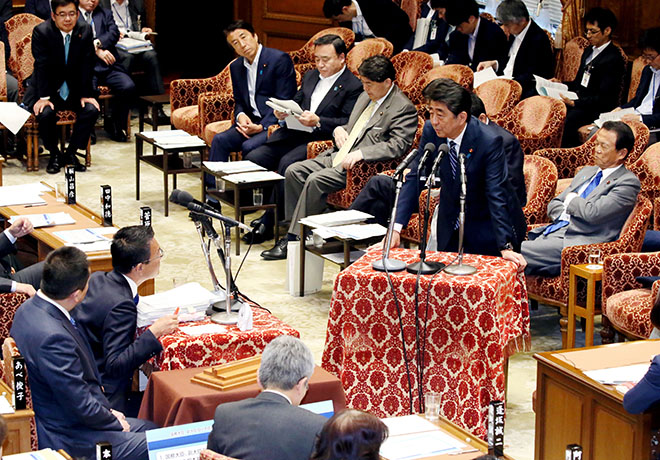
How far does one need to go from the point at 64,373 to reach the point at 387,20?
7493 millimetres

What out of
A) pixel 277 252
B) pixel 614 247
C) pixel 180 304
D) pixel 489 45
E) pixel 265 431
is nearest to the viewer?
pixel 265 431

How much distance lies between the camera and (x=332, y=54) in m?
7.71

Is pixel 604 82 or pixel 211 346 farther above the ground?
pixel 604 82

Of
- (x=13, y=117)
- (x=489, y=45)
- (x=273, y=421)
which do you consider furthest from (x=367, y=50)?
(x=273, y=421)

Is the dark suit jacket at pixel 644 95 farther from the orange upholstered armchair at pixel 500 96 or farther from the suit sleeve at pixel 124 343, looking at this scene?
the suit sleeve at pixel 124 343

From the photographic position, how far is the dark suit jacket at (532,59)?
29.7 ft

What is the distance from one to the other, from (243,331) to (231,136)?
4232 mm

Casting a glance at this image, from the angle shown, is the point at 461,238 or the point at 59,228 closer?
the point at 461,238

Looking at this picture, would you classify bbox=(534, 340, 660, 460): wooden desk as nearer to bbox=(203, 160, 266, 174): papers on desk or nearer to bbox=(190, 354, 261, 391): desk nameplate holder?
bbox=(190, 354, 261, 391): desk nameplate holder

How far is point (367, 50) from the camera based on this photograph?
9.62m

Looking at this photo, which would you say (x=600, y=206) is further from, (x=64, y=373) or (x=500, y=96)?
(x=64, y=373)

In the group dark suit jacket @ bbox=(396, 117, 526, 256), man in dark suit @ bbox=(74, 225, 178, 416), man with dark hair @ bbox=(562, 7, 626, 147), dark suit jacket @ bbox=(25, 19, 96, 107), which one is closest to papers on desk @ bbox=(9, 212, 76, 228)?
man in dark suit @ bbox=(74, 225, 178, 416)

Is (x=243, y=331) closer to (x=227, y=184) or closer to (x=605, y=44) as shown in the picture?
(x=227, y=184)

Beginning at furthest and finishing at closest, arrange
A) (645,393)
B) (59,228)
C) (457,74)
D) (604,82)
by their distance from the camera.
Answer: (604,82), (457,74), (59,228), (645,393)
